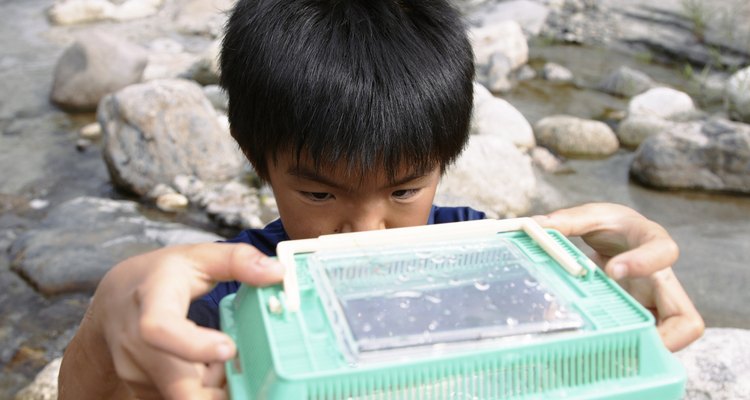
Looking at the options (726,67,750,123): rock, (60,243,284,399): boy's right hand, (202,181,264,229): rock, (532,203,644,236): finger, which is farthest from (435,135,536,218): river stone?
(60,243,284,399): boy's right hand

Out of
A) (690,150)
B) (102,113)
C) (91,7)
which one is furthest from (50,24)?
(690,150)

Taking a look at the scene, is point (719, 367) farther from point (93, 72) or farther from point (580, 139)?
point (93, 72)

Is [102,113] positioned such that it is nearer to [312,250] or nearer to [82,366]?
[82,366]

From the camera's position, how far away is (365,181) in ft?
5.62

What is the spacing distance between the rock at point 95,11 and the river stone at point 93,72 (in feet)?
10.9

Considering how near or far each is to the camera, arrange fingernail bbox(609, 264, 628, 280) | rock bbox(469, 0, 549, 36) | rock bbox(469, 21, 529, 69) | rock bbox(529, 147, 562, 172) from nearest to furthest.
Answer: fingernail bbox(609, 264, 628, 280) < rock bbox(529, 147, 562, 172) < rock bbox(469, 21, 529, 69) < rock bbox(469, 0, 549, 36)

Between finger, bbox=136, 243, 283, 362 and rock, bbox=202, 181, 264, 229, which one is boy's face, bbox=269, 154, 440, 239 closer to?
finger, bbox=136, 243, 283, 362

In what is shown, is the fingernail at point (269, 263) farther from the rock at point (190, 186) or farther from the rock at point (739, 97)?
the rock at point (739, 97)

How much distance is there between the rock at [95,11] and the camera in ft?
32.4

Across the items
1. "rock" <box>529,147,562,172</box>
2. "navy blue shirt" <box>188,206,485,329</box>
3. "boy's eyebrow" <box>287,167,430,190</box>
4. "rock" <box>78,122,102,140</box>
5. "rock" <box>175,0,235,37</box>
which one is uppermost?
"boy's eyebrow" <box>287,167,430,190</box>

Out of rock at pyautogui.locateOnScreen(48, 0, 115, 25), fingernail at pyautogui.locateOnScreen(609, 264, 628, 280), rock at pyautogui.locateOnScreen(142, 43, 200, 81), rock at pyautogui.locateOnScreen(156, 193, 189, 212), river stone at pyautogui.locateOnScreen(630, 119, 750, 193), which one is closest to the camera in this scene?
fingernail at pyautogui.locateOnScreen(609, 264, 628, 280)

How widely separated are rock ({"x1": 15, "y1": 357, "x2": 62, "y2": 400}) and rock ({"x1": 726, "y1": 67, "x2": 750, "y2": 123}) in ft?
16.7

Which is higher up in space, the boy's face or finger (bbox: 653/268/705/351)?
finger (bbox: 653/268/705/351)

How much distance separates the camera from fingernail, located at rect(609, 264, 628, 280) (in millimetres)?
1254
